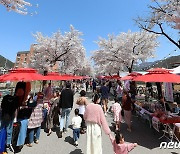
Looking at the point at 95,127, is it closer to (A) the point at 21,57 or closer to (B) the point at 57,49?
(B) the point at 57,49

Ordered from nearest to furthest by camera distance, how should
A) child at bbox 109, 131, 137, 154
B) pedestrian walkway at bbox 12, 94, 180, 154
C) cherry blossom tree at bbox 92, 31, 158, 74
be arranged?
1. child at bbox 109, 131, 137, 154
2. pedestrian walkway at bbox 12, 94, 180, 154
3. cherry blossom tree at bbox 92, 31, 158, 74

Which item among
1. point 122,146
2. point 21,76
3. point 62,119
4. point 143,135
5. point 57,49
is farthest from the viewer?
point 57,49

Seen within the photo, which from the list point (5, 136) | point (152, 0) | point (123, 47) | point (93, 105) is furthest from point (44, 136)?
point (123, 47)

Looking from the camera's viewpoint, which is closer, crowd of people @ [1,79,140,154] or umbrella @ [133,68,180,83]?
crowd of people @ [1,79,140,154]

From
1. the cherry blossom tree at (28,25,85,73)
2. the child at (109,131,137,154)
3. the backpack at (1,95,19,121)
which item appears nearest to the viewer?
the child at (109,131,137,154)

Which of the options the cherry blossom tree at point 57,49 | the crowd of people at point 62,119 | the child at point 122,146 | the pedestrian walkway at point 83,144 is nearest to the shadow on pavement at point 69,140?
the pedestrian walkway at point 83,144

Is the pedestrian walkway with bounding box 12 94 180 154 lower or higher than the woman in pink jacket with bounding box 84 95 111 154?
lower

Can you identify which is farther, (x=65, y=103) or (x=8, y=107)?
(x=65, y=103)

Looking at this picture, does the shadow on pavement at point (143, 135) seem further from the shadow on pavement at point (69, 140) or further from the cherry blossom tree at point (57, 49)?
the cherry blossom tree at point (57, 49)

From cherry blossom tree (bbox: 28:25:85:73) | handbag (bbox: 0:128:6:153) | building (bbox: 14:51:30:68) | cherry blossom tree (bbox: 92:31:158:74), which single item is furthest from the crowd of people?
building (bbox: 14:51:30:68)

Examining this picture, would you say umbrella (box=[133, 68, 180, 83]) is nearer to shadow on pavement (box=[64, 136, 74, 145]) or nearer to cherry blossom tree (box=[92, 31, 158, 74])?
shadow on pavement (box=[64, 136, 74, 145])

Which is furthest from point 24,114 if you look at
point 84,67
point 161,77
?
point 84,67

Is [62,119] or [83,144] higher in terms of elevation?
[62,119]

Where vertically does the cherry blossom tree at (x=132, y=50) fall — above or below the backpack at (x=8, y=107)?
above
